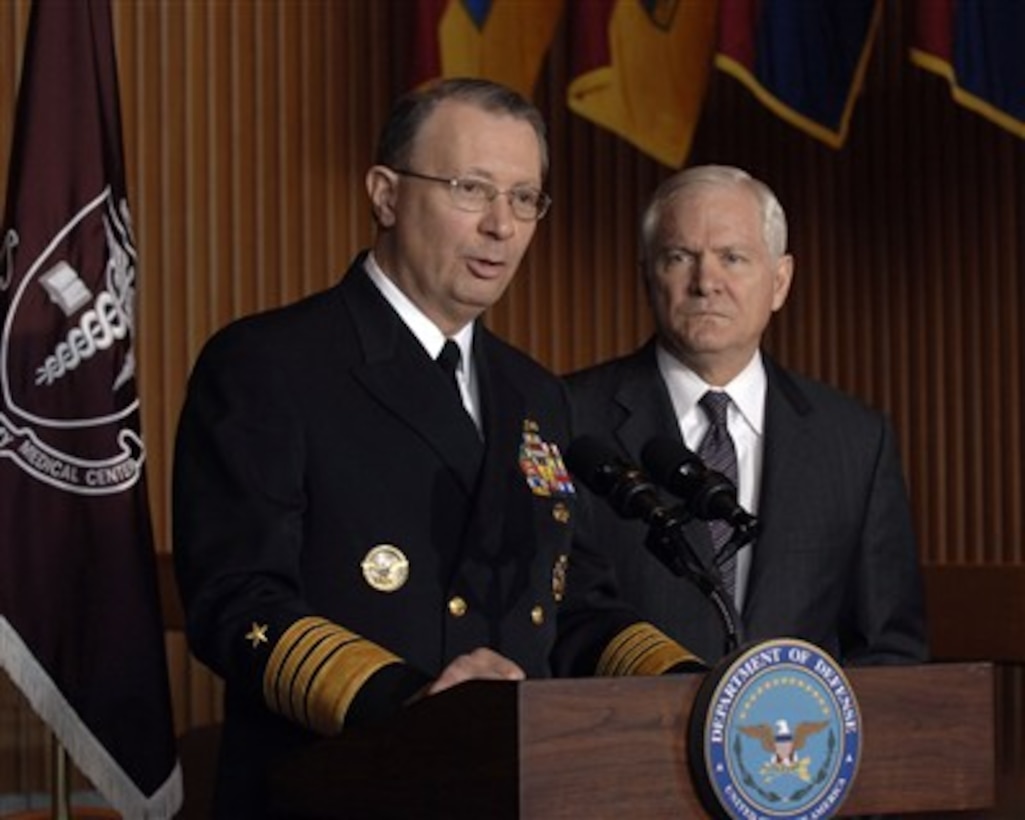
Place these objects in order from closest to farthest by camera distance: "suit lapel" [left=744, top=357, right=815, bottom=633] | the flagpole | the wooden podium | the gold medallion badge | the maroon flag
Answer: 1. the wooden podium
2. the gold medallion badge
3. "suit lapel" [left=744, top=357, right=815, bottom=633]
4. the maroon flag
5. the flagpole

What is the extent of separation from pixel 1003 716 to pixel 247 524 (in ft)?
10.5

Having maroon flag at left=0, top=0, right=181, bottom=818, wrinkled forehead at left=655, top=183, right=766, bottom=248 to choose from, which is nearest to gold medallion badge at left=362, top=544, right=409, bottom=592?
wrinkled forehead at left=655, top=183, right=766, bottom=248

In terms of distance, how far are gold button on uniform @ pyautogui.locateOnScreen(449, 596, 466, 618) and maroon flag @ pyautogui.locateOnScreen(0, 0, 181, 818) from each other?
1720 millimetres

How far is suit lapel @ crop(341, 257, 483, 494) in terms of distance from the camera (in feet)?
8.65

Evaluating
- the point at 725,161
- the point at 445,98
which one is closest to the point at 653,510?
the point at 445,98

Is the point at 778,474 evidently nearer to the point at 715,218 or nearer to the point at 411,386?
the point at 715,218

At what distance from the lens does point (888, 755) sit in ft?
7.34

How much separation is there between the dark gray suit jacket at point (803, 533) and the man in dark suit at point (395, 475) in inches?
26.5

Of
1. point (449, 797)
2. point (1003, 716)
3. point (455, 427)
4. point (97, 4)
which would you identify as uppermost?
point (97, 4)

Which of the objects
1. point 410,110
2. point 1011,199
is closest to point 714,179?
A: point 410,110

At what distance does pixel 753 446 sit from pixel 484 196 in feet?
3.54

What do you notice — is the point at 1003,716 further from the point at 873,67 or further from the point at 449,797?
the point at 449,797

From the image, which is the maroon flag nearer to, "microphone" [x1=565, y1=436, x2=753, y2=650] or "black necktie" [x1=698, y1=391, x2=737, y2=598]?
"black necktie" [x1=698, y1=391, x2=737, y2=598]

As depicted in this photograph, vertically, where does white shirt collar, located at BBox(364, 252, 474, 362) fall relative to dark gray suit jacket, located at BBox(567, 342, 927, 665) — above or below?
above
